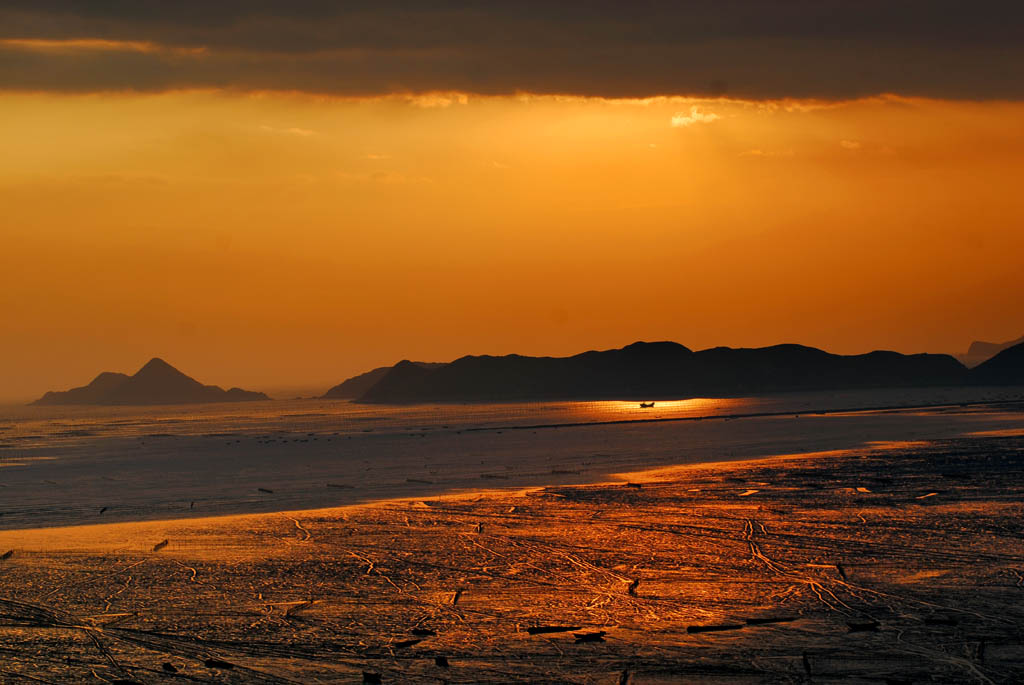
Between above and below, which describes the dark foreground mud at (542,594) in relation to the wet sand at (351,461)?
below

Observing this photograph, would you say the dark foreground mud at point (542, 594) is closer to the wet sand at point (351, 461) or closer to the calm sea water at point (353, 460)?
the calm sea water at point (353, 460)

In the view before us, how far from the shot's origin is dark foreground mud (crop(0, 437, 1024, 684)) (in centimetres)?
1912

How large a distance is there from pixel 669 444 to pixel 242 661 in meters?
68.5

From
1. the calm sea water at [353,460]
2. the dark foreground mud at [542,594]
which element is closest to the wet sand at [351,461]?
the calm sea water at [353,460]

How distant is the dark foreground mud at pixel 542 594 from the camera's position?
62.7ft

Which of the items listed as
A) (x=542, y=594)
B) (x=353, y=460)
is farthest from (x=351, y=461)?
(x=542, y=594)

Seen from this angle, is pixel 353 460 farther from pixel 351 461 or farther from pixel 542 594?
pixel 542 594

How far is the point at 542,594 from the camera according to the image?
81.6 ft

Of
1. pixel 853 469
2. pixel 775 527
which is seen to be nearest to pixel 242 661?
pixel 775 527

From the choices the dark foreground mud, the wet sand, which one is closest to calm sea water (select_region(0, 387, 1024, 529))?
the wet sand

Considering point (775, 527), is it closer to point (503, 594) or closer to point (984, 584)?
point (984, 584)

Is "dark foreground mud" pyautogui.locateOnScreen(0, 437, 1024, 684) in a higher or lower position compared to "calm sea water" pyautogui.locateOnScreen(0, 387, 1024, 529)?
lower

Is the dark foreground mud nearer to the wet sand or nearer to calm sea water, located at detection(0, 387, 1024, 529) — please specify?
calm sea water, located at detection(0, 387, 1024, 529)

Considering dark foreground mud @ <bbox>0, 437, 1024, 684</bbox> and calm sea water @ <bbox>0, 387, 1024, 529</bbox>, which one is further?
calm sea water @ <bbox>0, 387, 1024, 529</bbox>
